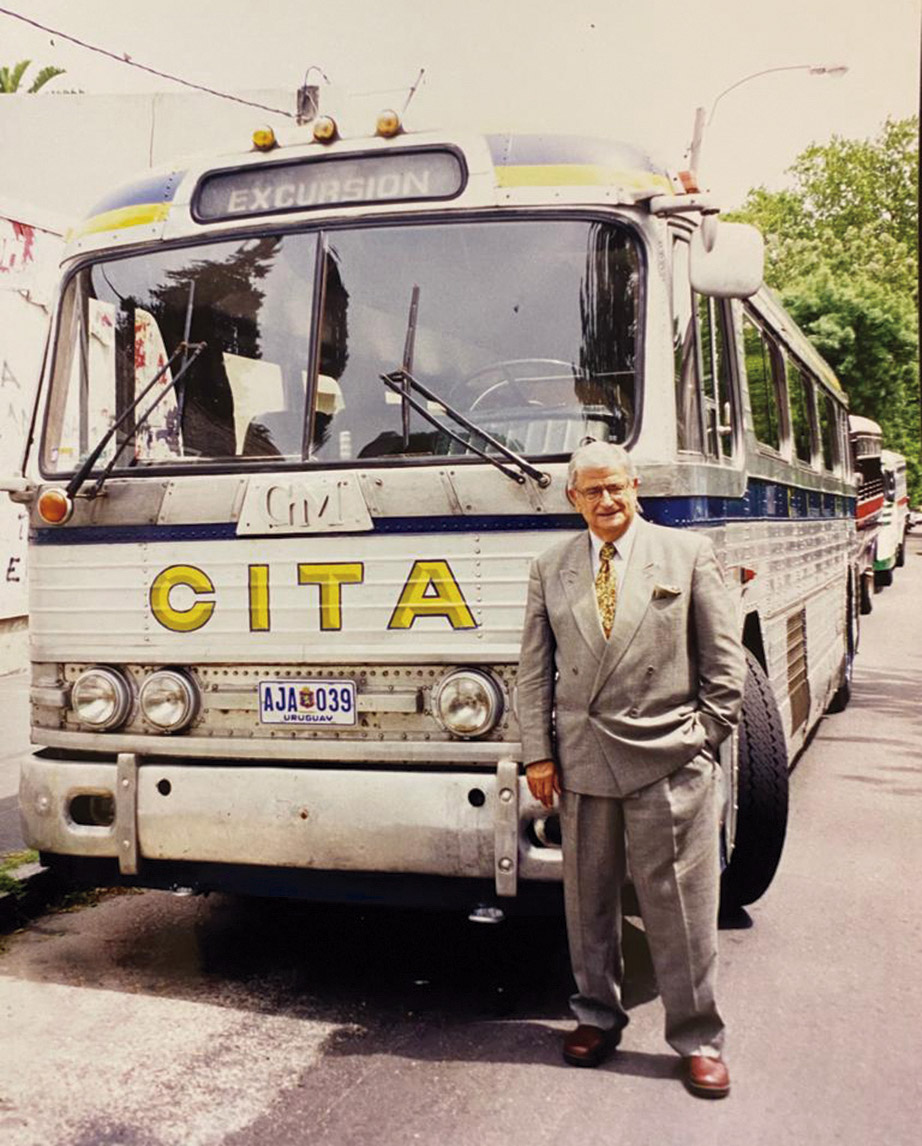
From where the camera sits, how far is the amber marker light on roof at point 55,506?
477 cm

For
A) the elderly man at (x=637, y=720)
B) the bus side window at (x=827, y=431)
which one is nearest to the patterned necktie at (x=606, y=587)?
the elderly man at (x=637, y=720)

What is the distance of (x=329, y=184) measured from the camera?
478 centimetres

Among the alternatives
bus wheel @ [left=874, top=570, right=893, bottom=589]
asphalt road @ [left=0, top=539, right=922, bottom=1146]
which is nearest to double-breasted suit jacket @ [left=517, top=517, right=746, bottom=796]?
asphalt road @ [left=0, top=539, right=922, bottom=1146]

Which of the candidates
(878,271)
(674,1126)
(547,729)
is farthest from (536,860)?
(878,271)

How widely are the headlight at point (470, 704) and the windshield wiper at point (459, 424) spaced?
66cm

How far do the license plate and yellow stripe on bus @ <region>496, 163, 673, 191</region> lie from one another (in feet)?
5.93

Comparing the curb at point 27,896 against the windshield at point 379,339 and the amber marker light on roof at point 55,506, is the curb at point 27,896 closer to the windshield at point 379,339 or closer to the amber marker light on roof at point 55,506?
the amber marker light on roof at point 55,506

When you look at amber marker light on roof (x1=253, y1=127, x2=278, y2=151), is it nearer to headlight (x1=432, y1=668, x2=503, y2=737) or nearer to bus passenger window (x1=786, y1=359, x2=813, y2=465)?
headlight (x1=432, y1=668, x2=503, y2=737)

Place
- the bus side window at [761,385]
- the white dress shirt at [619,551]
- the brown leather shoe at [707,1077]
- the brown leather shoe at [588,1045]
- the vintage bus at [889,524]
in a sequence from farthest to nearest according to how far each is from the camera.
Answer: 1. the vintage bus at [889,524]
2. the bus side window at [761,385]
3. the brown leather shoe at [588,1045]
4. the white dress shirt at [619,551]
5. the brown leather shoe at [707,1077]

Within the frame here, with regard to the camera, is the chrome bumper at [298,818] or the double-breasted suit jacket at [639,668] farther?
the chrome bumper at [298,818]

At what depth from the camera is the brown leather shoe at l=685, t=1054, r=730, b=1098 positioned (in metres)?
3.91

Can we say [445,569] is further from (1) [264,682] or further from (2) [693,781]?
(2) [693,781]

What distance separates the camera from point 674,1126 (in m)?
3.73

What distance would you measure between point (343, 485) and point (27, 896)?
102 inches
